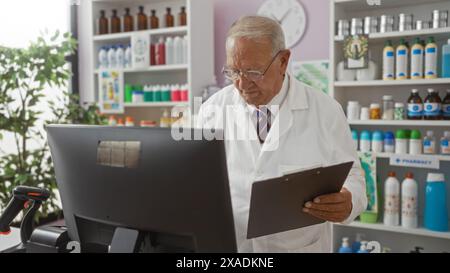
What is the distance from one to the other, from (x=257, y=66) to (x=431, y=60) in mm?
1610

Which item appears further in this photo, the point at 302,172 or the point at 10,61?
the point at 10,61

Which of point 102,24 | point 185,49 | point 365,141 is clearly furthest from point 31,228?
point 102,24

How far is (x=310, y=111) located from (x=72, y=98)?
1942 mm

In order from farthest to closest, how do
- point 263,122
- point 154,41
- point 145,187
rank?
point 154,41, point 263,122, point 145,187

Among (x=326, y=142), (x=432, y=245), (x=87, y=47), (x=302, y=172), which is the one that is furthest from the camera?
(x=87, y=47)

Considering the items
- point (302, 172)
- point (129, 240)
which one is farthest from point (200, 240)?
point (302, 172)

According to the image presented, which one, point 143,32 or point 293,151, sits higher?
point 143,32

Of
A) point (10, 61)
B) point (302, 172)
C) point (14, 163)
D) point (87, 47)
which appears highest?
point (87, 47)

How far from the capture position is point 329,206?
105cm

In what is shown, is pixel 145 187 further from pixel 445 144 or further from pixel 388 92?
pixel 388 92

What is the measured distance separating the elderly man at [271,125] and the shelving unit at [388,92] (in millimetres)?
1257

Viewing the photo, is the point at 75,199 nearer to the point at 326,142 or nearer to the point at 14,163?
the point at 326,142

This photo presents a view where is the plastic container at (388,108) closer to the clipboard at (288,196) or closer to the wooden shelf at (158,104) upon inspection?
the wooden shelf at (158,104)

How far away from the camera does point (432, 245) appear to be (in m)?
2.80
